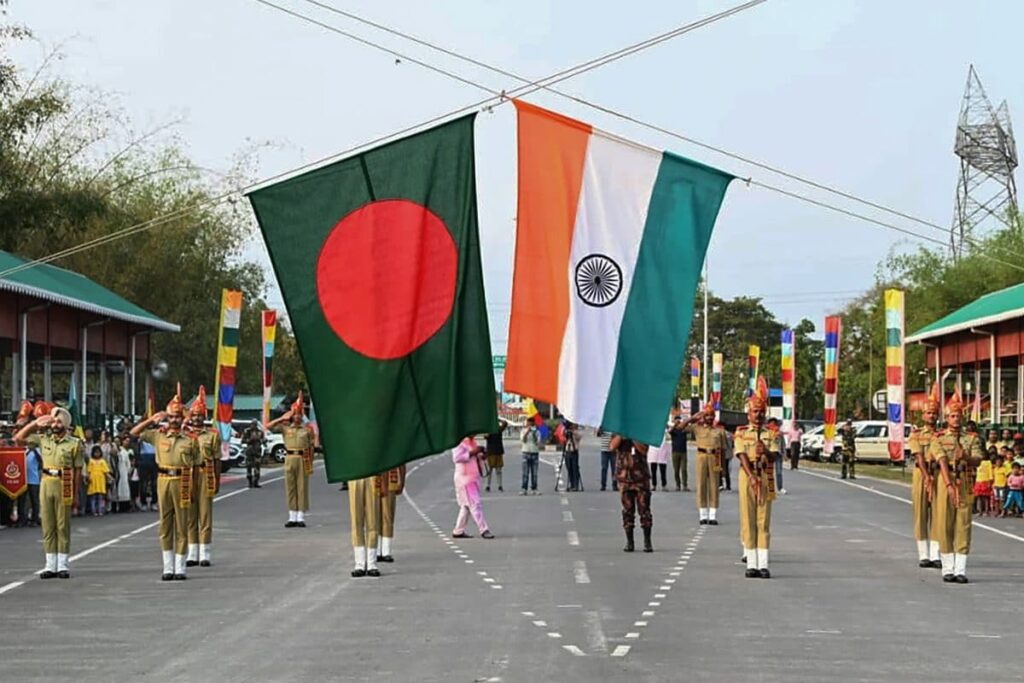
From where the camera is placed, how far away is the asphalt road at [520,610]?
39.9 feet

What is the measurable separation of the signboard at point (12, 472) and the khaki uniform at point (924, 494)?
15.5 m

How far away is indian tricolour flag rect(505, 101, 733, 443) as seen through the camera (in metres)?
13.5

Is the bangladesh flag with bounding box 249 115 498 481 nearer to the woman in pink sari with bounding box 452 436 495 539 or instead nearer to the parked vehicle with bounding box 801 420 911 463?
the woman in pink sari with bounding box 452 436 495 539

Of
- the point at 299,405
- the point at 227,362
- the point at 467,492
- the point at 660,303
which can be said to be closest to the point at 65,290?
the point at 227,362

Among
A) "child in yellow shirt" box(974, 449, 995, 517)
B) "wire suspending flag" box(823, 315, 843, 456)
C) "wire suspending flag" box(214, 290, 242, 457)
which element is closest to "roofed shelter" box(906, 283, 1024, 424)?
"wire suspending flag" box(823, 315, 843, 456)

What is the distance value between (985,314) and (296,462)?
965 inches

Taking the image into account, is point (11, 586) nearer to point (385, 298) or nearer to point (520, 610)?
point (520, 610)

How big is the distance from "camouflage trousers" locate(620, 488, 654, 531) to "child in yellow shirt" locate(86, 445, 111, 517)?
12885 mm

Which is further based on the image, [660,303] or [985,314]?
[985,314]

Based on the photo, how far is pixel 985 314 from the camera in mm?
45781

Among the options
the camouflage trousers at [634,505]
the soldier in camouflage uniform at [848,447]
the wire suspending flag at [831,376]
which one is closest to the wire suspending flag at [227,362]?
the wire suspending flag at [831,376]

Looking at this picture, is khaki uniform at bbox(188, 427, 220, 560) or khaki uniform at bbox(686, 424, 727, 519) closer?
khaki uniform at bbox(188, 427, 220, 560)

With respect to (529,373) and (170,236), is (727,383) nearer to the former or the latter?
(170,236)

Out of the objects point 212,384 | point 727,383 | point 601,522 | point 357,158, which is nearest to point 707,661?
point 357,158
